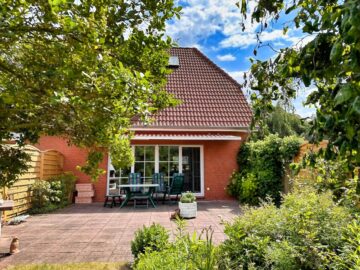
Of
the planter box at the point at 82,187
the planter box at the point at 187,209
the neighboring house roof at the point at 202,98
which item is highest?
the neighboring house roof at the point at 202,98

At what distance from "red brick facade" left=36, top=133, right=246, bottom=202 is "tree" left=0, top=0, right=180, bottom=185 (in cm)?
1120

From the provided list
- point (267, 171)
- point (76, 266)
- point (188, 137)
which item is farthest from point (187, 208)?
point (76, 266)

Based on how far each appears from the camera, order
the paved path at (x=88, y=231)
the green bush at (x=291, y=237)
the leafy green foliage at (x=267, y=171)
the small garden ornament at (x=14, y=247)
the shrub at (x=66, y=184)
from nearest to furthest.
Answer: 1. the green bush at (x=291, y=237)
2. the paved path at (x=88, y=231)
3. the small garden ornament at (x=14, y=247)
4. the leafy green foliage at (x=267, y=171)
5. the shrub at (x=66, y=184)

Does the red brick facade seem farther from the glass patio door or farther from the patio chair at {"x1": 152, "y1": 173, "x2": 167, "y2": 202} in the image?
the patio chair at {"x1": 152, "y1": 173, "x2": 167, "y2": 202}

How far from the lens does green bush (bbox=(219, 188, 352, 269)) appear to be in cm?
372

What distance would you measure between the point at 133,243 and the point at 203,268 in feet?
8.39

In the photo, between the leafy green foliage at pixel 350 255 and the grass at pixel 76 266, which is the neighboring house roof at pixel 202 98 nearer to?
the grass at pixel 76 266

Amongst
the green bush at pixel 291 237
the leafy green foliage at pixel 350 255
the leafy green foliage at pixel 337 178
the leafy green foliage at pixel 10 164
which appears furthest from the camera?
the leafy green foliage at pixel 10 164

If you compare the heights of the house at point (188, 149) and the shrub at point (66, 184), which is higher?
the house at point (188, 149)

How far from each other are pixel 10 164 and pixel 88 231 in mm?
5177

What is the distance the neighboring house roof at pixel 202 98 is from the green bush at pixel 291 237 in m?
10.4

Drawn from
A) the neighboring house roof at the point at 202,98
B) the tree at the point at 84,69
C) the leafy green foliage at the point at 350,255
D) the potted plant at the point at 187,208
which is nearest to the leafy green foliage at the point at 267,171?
the neighboring house roof at the point at 202,98

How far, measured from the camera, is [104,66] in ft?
9.17

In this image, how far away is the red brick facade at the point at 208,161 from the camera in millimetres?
15102
